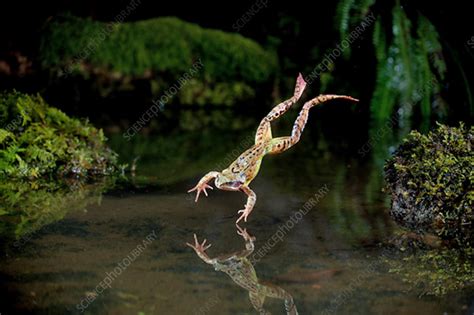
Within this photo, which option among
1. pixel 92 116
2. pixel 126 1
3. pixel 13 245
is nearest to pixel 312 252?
pixel 13 245

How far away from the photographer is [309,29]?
1220 centimetres

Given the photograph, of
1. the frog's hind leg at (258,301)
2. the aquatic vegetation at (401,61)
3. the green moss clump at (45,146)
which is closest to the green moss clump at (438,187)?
the frog's hind leg at (258,301)

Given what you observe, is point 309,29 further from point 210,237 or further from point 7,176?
point 210,237

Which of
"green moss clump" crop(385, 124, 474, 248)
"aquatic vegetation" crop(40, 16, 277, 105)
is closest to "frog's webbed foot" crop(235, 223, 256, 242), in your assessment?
"green moss clump" crop(385, 124, 474, 248)

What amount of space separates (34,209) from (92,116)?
5748mm

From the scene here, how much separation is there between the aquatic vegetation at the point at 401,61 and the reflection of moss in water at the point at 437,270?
5.53 metres

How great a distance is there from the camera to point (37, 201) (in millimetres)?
5094

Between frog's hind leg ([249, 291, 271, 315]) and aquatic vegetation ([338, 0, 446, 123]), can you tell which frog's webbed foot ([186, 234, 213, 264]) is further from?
aquatic vegetation ([338, 0, 446, 123])

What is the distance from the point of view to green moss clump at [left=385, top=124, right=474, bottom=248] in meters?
4.33

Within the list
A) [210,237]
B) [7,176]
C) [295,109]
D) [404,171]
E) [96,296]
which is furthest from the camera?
[295,109]

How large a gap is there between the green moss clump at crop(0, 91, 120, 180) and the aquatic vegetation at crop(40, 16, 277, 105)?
5.53m

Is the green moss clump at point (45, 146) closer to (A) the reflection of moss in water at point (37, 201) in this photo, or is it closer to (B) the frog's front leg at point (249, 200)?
(A) the reflection of moss in water at point (37, 201)

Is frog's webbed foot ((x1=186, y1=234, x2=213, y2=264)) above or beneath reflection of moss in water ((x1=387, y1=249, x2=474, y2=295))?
beneath

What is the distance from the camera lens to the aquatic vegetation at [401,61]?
9.21m
